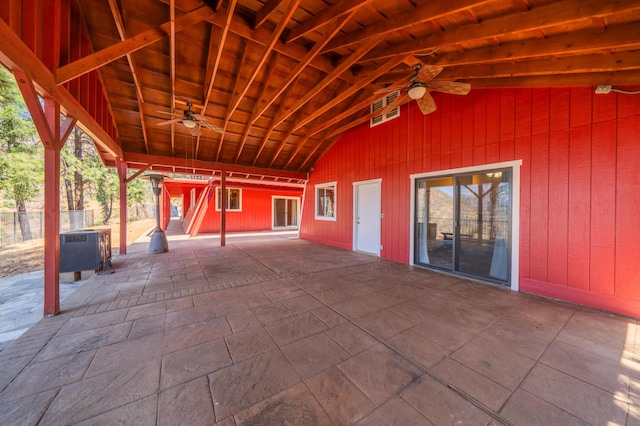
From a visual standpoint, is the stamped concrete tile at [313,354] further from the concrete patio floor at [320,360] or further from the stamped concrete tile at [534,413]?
the stamped concrete tile at [534,413]

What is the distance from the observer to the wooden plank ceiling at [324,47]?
2484 mm

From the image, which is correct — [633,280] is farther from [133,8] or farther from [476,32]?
[133,8]

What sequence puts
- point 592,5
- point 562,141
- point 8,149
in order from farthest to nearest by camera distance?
point 8,149 < point 562,141 < point 592,5

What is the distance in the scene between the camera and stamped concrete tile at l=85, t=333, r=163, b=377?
1827 millimetres

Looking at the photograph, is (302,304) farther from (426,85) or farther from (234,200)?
(234,200)

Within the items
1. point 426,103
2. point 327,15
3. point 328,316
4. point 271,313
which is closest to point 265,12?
point 327,15

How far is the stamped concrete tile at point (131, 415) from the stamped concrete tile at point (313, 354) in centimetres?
96

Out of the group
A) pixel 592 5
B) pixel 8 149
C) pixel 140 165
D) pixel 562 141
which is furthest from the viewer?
pixel 8 149

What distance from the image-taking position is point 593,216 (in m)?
3.04

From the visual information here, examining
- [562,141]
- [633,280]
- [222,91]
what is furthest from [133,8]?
[633,280]

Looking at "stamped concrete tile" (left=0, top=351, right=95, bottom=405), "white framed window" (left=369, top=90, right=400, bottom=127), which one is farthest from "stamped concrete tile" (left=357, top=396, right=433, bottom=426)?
"white framed window" (left=369, top=90, right=400, bottom=127)

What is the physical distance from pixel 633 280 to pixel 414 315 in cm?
276

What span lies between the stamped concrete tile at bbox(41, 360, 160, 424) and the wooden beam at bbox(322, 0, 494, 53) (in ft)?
14.4

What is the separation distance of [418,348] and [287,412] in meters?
1.32
